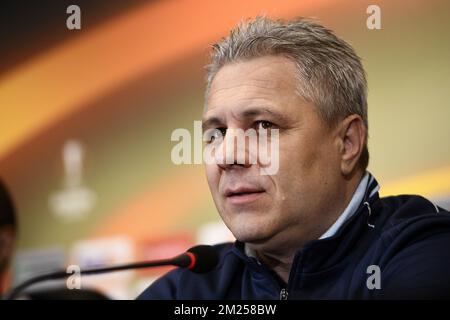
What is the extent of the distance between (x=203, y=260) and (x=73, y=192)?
1.07 meters

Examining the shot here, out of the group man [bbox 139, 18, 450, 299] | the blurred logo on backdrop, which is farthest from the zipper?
the blurred logo on backdrop

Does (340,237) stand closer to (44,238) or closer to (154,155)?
(154,155)

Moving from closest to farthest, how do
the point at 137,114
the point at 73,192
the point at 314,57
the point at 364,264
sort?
the point at 364,264
the point at 314,57
the point at 137,114
the point at 73,192

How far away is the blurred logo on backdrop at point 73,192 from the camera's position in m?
2.24

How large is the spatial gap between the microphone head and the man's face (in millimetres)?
75

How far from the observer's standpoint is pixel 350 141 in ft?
4.71

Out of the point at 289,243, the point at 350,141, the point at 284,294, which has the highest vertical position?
the point at 350,141

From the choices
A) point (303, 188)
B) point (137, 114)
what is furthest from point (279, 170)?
point (137, 114)

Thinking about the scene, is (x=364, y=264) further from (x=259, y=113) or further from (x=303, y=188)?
(x=259, y=113)

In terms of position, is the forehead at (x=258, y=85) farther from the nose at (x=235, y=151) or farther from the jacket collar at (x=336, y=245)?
the jacket collar at (x=336, y=245)

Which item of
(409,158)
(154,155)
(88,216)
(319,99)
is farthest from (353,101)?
(88,216)

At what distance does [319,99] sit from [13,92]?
1.44 metres

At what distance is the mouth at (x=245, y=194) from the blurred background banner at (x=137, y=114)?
537mm

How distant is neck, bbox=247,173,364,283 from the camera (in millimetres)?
1376
